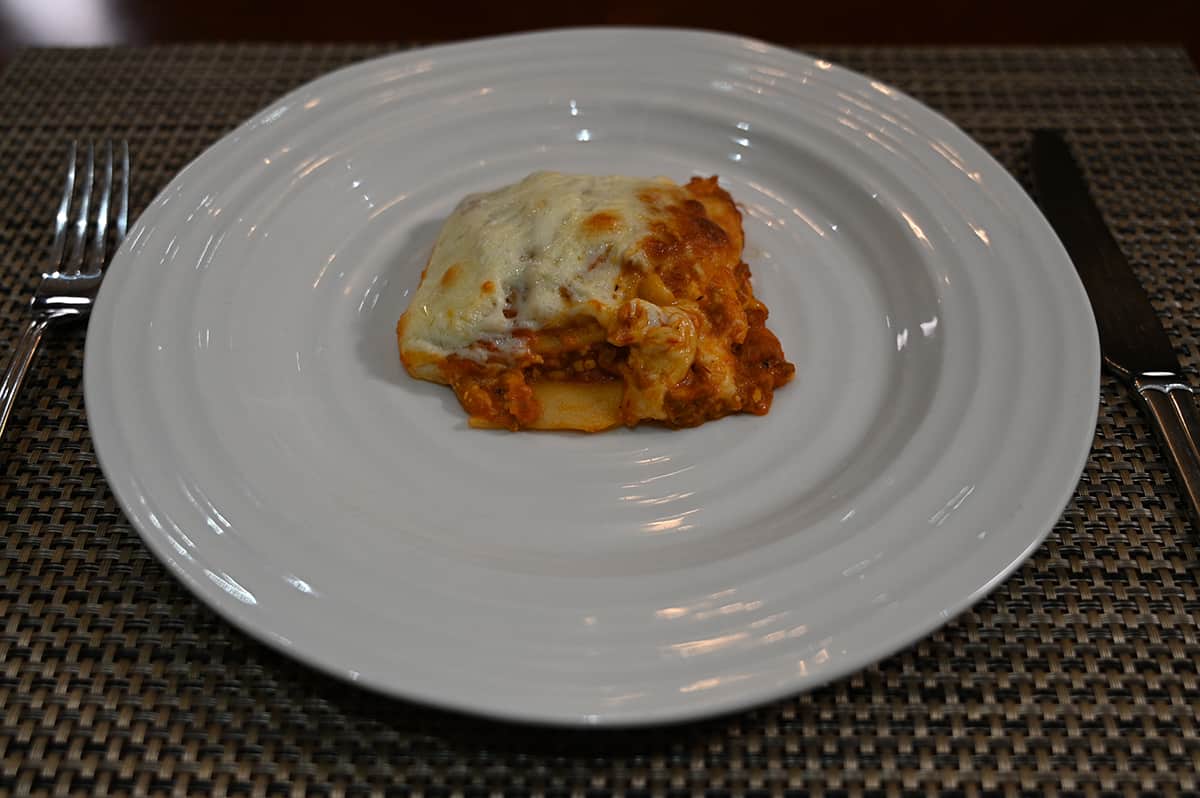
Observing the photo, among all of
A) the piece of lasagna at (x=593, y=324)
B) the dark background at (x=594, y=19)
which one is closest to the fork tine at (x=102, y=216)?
the piece of lasagna at (x=593, y=324)

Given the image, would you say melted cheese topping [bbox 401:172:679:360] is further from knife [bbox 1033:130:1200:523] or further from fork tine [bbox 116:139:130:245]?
knife [bbox 1033:130:1200:523]

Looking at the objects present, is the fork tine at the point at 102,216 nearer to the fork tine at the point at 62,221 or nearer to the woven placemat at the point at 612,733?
the fork tine at the point at 62,221

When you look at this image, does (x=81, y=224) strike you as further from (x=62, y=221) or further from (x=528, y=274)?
(x=528, y=274)

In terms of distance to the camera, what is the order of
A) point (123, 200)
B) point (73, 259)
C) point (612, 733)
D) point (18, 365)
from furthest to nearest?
point (123, 200) < point (73, 259) < point (18, 365) < point (612, 733)

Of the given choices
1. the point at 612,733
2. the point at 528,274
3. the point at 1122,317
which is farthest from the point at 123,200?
the point at 1122,317

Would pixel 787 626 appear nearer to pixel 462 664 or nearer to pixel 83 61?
pixel 462 664
